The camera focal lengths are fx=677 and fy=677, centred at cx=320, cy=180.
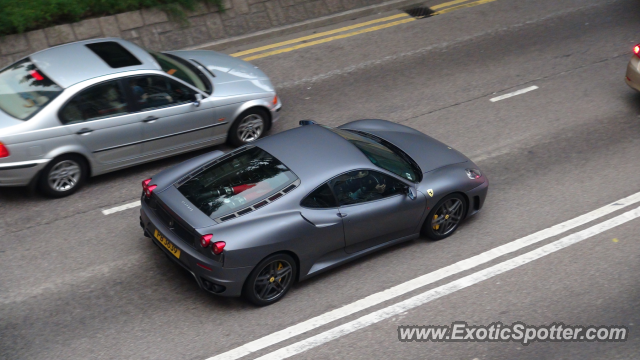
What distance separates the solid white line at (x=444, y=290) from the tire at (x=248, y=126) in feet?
11.8

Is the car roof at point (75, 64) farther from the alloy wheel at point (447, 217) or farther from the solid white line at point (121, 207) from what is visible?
the alloy wheel at point (447, 217)

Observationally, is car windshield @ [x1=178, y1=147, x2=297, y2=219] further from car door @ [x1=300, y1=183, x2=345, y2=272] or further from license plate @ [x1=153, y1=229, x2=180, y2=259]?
license plate @ [x1=153, y1=229, x2=180, y2=259]

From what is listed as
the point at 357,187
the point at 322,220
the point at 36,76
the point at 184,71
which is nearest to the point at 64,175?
the point at 36,76

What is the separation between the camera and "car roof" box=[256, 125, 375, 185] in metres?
6.92

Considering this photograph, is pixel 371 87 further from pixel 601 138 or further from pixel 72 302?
pixel 72 302

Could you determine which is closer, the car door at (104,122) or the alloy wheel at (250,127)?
the car door at (104,122)

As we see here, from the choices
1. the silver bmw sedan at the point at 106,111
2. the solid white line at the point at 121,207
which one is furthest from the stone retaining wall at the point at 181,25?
the solid white line at the point at 121,207

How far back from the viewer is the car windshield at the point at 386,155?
7.48 meters

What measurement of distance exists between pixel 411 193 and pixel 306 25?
723 centimetres

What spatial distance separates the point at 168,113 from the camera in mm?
8727

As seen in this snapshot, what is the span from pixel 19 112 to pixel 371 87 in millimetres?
5696

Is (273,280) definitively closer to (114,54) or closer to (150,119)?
(150,119)

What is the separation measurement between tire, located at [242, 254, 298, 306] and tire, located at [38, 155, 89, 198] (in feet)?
10.1

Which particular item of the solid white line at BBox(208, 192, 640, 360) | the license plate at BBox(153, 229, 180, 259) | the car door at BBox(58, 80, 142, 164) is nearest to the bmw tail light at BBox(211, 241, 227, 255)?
the license plate at BBox(153, 229, 180, 259)
